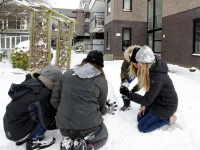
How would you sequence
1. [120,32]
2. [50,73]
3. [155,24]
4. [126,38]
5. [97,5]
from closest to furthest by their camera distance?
[50,73] → [155,24] → [120,32] → [126,38] → [97,5]

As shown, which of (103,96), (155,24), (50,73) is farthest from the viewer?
(155,24)

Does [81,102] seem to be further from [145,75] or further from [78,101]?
[145,75]

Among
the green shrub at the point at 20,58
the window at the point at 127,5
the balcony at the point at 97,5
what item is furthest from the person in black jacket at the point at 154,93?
the balcony at the point at 97,5

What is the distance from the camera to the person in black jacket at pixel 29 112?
8.27ft

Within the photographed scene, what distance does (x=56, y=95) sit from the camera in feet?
8.36

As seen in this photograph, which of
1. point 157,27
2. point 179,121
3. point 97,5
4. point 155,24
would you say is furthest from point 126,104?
point 97,5

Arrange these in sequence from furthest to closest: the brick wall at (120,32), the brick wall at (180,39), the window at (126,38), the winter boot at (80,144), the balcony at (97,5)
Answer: the balcony at (97,5) < the window at (126,38) < the brick wall at (120,32) < the brick wall at (180,39) < the winter boot at (80,144)

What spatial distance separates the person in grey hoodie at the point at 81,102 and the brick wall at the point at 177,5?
36.2 ft

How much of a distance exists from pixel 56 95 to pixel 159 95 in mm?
1590

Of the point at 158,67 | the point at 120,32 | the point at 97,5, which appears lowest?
the point at 158,67

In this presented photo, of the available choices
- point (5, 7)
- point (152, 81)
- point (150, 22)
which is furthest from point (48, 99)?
point (150, 22)

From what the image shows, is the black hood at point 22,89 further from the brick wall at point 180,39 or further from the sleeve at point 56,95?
the brick wall at point 180,39

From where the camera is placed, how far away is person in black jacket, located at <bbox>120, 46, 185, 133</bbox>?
2887 millimetres

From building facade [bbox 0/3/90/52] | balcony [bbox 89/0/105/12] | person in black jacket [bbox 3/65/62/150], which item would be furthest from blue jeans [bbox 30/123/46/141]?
building facade [bbox 0/3/90/52]
